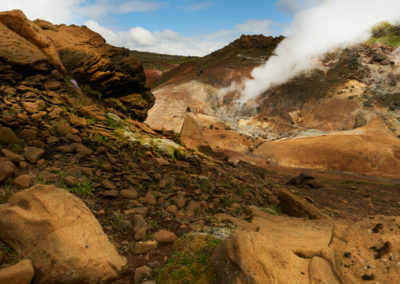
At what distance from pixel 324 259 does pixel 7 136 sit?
5.02 metres

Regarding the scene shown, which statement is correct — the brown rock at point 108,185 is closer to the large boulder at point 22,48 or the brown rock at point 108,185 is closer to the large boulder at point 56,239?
the large boulder at point 56,239

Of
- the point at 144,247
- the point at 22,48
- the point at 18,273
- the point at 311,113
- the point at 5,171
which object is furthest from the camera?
the point at 311,113

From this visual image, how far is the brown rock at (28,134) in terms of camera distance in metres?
4.46

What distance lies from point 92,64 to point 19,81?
8.75 feet

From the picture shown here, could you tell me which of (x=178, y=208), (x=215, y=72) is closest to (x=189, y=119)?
(x=178, y=208)

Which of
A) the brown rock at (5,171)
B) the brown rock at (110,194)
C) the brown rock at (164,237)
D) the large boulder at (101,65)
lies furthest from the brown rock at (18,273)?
the large boulder at (101,65)

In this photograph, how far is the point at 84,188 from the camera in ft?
13.0

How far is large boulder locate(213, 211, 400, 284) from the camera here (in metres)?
2.11

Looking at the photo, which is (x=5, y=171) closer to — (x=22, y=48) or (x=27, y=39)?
(x=22, y=48)

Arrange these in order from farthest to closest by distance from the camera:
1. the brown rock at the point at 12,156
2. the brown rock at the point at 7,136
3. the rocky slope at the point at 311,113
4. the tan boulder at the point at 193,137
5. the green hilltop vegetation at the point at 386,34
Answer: the green hilltop vegetation at the point at 386,34 < the rocky slope at the point at 311,113 < the tan boulder at the point at 193,137 < the brown rock at the point at 7,136 < the brown rock at the point at 12,156

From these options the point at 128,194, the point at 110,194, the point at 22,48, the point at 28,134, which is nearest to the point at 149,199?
the point at 128,194

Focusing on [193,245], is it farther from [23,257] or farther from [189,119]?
[189,119]

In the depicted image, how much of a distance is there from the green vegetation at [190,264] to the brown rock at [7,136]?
3.38 metres

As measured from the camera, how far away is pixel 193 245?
3.12 meters
